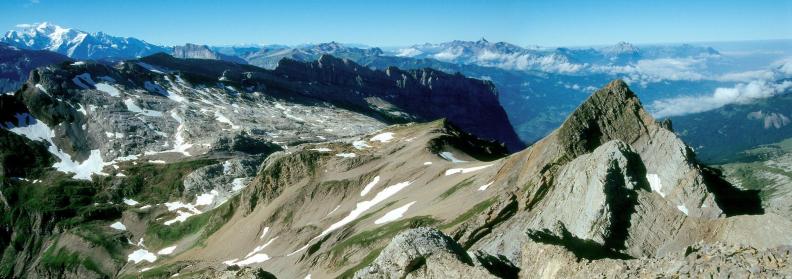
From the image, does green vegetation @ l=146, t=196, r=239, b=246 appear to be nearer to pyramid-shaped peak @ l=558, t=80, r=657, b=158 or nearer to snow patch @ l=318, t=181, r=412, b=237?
snow patch @ l=318, t=181, r=412, b=237

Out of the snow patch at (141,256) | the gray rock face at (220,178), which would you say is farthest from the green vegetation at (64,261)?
the gray rock face at (220,178)

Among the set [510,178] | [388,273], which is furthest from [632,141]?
[388,273]

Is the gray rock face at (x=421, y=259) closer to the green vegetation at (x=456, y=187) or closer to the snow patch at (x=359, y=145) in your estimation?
the green vegetation at (x=456, y=187)

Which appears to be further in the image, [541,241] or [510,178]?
[510,178]

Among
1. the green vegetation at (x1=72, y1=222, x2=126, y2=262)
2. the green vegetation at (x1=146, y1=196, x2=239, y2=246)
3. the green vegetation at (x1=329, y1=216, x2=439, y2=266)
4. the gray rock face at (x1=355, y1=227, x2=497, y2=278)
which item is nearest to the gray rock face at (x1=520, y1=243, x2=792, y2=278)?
the gray rock face at (x1=355, y1=227, x2=497, y2=278)

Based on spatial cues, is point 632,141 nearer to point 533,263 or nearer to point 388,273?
point 533,263

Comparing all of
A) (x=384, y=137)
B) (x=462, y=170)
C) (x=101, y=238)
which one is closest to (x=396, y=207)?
(x=462, y=170)

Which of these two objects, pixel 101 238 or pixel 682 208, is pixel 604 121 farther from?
pixel 101 238
